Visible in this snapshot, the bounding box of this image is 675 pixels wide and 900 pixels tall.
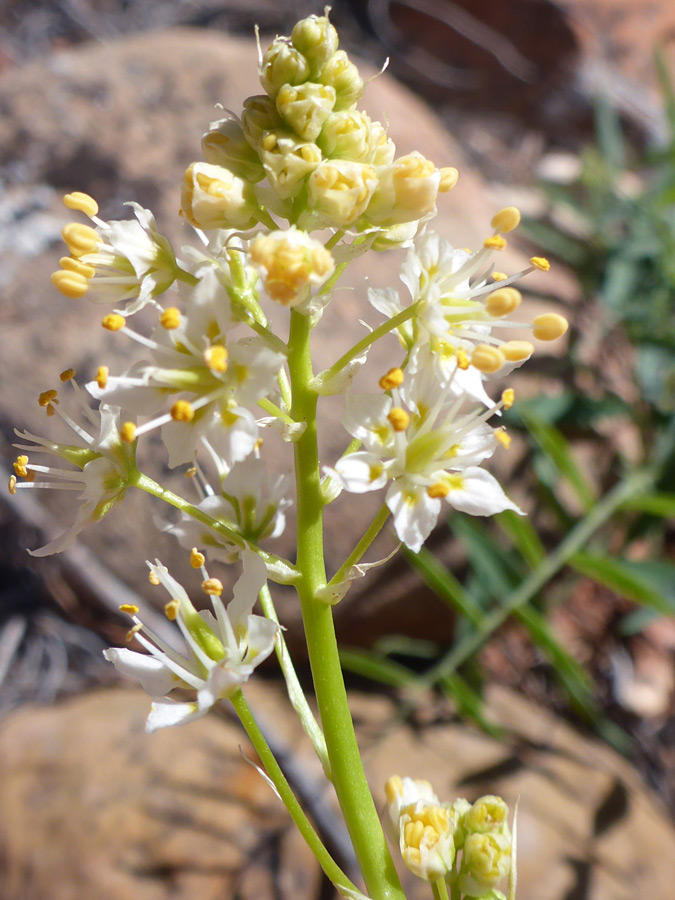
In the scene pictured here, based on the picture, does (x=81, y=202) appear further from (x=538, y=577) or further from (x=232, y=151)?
→ (x=538, y=577)

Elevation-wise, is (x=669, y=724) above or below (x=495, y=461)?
below

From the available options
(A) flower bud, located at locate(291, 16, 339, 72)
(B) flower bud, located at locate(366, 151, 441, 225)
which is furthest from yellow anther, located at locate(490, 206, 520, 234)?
(A) flower bud, located at locate(291, 16, 339, 72)

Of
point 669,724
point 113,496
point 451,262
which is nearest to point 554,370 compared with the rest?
point 669,724

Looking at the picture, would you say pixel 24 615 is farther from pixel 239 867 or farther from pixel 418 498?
pixel 418 498

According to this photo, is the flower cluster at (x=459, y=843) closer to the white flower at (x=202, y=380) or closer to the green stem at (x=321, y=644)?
the green stem at (x=321, y=644)

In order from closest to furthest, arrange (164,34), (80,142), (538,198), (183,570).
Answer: (183,570), (80,142), (164,34), (538,198)

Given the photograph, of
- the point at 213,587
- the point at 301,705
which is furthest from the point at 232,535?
the point at 301,705

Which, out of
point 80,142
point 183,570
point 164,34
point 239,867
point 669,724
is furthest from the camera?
point 164,34

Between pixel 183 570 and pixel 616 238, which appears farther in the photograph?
pixel 616 238
